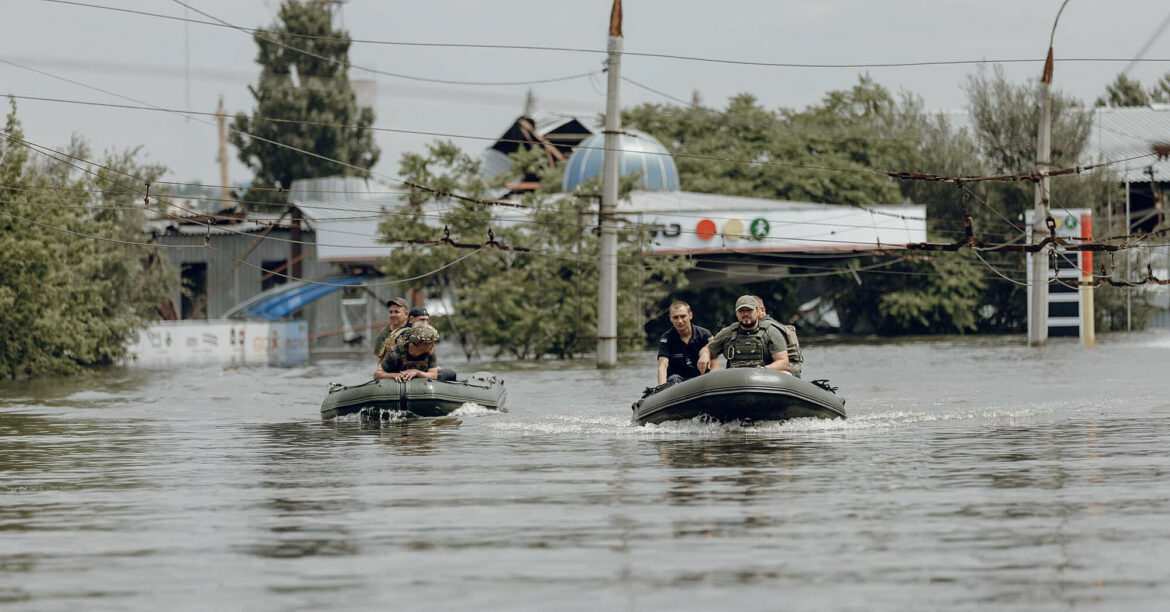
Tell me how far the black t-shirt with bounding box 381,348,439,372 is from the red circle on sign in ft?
127

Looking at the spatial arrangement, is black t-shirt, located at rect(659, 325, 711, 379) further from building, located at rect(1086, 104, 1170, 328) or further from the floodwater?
building, located at rect(1086, 104, 1170, 328)

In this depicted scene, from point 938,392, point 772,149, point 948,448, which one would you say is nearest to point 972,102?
point 772,149

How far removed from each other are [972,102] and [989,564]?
68.3m

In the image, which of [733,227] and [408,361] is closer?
[408,361]

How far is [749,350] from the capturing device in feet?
76.5

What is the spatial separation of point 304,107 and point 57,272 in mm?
45342

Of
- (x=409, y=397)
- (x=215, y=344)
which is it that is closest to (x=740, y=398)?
(x=409, y=397)

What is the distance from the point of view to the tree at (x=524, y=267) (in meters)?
55.5

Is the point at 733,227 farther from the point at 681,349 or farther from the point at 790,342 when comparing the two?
the point at 790,342

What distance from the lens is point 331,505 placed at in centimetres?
1469

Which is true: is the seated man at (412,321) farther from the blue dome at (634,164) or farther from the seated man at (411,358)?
the blue dome at (634,164)

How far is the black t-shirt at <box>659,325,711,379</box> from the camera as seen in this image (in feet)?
79.4

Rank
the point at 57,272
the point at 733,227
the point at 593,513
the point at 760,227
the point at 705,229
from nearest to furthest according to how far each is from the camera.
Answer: the point at 593,513, the point at 57,272, the point at 705,229, the point at 733,227, the point at 760,227

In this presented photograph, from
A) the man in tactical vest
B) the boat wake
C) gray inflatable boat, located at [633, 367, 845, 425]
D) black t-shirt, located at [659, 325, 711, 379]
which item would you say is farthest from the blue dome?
gray inflatable boat, located at [633, 367, 845, 425]
